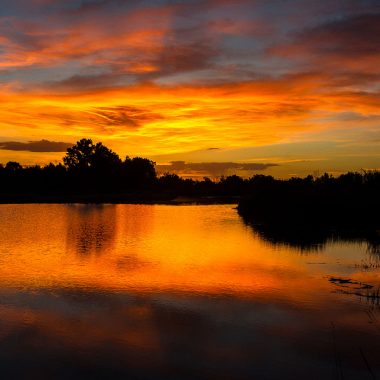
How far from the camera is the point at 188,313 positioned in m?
12.9

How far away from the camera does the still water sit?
951 cm

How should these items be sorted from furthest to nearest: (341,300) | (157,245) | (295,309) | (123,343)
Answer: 1. (157,245)
2. (341,300)
3. (295,309)
4. (123,343)

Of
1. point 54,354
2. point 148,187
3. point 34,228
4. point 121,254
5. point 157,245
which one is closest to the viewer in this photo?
point 54,354

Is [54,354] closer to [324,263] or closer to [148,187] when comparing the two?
[324,263]

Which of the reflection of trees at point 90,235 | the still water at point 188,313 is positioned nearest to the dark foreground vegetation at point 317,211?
the still water at point 188,313

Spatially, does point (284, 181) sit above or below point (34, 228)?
above

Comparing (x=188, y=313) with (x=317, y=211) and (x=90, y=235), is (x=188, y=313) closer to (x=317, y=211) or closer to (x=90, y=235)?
(x=90, y=235)

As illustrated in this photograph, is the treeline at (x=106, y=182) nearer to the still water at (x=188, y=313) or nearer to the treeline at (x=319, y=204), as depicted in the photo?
the treeline at (x=319, y=204)

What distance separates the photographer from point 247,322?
482 inches

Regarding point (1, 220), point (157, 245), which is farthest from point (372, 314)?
point (1, 220)

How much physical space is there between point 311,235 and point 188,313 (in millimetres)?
19172

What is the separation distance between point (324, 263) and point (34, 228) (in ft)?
66.8

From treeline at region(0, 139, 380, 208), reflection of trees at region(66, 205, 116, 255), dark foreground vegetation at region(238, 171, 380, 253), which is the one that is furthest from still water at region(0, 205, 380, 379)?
treeline at region(0, 139, 380, 208)

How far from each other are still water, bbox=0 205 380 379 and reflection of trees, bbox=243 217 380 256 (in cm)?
Result: 175
